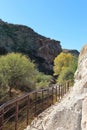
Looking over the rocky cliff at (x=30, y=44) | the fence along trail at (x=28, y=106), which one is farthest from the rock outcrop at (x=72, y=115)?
the rocky cliff at (x=30, y=44)

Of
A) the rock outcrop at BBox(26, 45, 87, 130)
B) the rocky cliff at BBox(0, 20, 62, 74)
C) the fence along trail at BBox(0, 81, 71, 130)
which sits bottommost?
the fence along trail at BBox(0, 81, 71, 130)

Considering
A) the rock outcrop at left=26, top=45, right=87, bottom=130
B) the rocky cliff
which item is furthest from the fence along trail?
the rocky cliff

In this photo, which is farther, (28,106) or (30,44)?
(30,44)

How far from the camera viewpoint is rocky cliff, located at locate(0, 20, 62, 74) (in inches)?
3354

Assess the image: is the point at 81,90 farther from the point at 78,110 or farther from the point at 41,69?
the point at 41,69

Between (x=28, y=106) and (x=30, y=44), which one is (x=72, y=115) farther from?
(x=30, y=44)

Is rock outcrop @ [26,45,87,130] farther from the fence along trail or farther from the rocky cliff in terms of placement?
the rocky cliff

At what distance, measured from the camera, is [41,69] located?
290 feet

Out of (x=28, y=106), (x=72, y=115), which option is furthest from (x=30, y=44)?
(x=72, y=115)

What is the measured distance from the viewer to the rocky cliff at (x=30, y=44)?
279ft

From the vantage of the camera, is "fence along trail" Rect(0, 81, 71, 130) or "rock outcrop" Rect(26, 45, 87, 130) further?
"fence along trail" Rect(0, 81, 71, 130)

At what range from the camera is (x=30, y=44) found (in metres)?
91.9

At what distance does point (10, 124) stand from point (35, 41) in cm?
7292

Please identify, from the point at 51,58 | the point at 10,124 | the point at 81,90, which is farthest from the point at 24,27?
the point at 81,90
